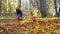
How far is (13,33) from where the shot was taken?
7.82 m

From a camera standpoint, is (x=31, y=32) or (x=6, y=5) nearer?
(x=31, y=32)

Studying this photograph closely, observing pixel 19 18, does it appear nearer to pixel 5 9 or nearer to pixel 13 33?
pixel 13 33

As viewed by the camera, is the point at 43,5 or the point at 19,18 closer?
the point at 19,18

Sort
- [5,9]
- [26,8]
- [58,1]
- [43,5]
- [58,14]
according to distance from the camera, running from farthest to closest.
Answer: [26,8] < [5,9] < [58,1] < [58,14] < [43,5]

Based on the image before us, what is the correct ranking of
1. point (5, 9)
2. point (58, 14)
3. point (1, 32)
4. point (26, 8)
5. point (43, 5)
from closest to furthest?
point (1, 32)
point (43, 5)
point (58, 14)
point (5, 9)
point (26, 8)

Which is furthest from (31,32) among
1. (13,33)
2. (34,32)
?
(13,33)

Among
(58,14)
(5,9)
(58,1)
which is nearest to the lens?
(58,14)

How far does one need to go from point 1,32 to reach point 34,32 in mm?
1255

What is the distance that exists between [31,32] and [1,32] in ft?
3.79

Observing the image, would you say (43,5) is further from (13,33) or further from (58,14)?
(13,33)

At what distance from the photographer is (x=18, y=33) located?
7.79 m

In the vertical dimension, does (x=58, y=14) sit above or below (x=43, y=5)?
below

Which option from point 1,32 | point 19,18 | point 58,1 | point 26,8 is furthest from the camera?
point 26,8

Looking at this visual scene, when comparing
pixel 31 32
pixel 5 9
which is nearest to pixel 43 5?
pixel 31 32
